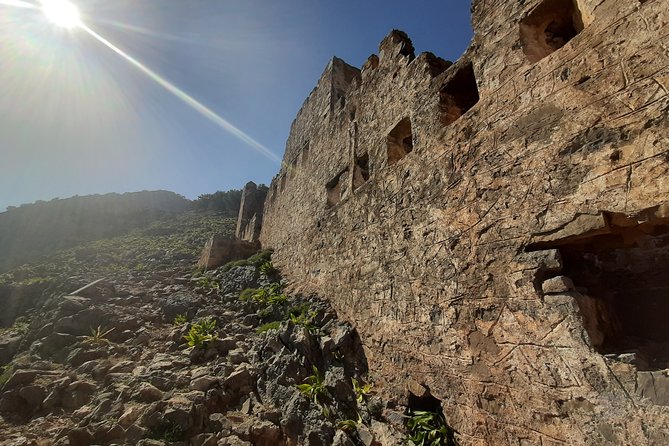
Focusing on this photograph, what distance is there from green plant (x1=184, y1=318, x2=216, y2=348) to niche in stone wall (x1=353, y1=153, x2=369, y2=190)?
4.97 metres

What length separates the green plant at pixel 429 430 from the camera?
4277 mm

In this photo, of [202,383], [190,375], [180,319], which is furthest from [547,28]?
[180,319]

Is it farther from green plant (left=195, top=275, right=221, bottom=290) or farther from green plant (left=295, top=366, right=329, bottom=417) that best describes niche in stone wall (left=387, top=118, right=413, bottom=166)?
green plant (left=195, top=275, right=221, bottom=290)

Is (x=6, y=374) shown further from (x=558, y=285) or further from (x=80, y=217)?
(x=80, y=217)

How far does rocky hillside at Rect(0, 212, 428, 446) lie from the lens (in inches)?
198

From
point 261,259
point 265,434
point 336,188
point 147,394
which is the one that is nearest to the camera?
point 265,434

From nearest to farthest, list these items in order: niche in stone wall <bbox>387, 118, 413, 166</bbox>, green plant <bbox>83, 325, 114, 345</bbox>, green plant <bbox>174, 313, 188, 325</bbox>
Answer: niche in stone wall <bbox>387, 118, 413, 166</bbox> → green plant <bbox>83, 325, 114, 345</bbox> → green plant <bbox>174, 313, 188, 325</bbox>

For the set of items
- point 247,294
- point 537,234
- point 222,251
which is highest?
point 222,251

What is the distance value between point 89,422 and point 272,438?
9.38ft

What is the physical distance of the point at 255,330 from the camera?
29.0 feet

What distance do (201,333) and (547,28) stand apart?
8.76 m

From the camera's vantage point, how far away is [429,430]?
444cm

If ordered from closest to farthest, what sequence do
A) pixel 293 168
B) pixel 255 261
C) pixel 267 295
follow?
1. pixel 267 295
2. pixel 255 261
3. pixel 293 168

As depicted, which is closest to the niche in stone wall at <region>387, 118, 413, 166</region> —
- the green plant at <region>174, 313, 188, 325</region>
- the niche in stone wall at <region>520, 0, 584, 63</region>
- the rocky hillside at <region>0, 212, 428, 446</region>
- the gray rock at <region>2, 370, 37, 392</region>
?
the niche in stone wall at <region>520, 0, 584, 63</region>
